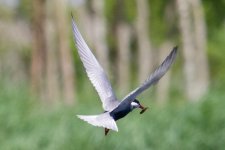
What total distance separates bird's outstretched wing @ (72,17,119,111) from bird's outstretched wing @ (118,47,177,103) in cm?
4

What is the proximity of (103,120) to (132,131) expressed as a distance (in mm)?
9447

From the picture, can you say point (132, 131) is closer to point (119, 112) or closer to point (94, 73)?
point (94, 73)

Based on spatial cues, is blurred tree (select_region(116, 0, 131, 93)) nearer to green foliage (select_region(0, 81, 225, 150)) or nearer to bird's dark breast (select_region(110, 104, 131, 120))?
green foliage (select_region(0, 81, 225, 150))

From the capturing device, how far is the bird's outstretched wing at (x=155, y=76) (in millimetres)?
1747

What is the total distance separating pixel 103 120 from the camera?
1715mm

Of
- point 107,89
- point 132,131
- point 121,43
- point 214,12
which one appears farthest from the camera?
point 121,43

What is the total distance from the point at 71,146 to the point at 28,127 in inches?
120

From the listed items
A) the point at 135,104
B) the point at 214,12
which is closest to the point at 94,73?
the point at 135,104

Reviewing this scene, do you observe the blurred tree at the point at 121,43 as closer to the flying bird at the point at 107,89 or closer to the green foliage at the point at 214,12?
the green foliage at the point at 214,12

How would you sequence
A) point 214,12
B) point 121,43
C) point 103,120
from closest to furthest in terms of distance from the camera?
point 103,120, point 214,12, point 121,43

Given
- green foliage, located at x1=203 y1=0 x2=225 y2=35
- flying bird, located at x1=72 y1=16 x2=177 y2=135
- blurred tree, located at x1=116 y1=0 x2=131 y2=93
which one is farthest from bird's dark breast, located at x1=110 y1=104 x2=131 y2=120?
blurred tree, located at x1=116 y1=0 x2=131 y2=93

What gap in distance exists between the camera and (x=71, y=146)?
34.3 ft

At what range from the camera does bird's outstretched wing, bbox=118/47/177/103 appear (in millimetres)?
1747

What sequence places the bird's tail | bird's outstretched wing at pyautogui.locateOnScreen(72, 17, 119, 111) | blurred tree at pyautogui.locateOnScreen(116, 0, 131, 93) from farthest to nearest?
1. blurred tree at pyautogui.locateOnScreen(116, 0, 131, 93)
2. bird's outstretched wing at pyautogui.locateOnScreen(72, 17, 119, 111)
3. the bird's tail
